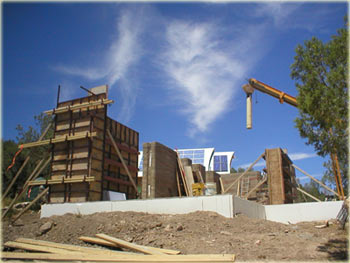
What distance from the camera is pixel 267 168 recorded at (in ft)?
75.3

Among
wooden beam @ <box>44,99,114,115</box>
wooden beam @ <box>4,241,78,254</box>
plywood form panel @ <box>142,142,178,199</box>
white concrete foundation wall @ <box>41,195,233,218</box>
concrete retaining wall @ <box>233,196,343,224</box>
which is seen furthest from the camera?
plywood form panel @ <box>142,142,178,199</box>

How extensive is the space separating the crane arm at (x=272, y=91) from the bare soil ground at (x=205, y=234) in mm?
8525

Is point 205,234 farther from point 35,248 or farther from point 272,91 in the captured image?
point 272,91

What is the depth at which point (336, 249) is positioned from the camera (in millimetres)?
9398

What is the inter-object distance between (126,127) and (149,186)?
448 centimetres

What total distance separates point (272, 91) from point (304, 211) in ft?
24.0

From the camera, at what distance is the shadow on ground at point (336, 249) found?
8.55 meters

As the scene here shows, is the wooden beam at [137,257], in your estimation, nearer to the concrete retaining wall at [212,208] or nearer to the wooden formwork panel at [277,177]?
the concrete retaining wall at [212,208]

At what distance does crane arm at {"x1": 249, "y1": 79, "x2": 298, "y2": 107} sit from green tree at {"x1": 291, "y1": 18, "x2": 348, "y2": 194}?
10.7 meters

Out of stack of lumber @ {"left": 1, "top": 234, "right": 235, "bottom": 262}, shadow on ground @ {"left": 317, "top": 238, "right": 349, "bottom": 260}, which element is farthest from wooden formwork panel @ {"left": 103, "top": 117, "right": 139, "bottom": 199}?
shadow on ground @ {"left": 317, "top": 238, "right": 349, "bottom": 260}

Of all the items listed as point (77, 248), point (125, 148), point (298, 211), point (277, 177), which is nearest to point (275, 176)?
point (277, 177)

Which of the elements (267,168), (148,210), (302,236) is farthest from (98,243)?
(267,168)

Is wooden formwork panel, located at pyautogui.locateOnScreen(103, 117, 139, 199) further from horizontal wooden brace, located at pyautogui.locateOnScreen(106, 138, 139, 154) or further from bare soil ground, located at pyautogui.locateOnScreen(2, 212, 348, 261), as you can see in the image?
bare soil ground, located at pyautogui.locateOnScreen(2, 212, 348, 261)

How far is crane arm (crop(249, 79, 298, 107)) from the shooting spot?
19.4 meters
